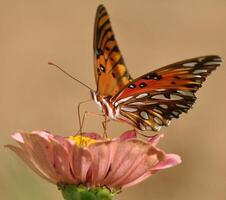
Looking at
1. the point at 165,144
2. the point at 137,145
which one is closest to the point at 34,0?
the point at 165,144

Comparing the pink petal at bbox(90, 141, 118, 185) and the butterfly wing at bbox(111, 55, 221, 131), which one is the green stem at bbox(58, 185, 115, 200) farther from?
the butterfly wing at bbox(111, 55, 221, 131)

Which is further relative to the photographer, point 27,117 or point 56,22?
point 56,22

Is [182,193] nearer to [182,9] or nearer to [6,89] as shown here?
[6,89]

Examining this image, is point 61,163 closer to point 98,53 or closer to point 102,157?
point 102,157

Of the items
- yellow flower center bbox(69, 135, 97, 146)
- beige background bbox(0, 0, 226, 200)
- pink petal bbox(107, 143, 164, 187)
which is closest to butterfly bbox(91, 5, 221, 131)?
yellow flower center bbox(69, 135, 97, 146)

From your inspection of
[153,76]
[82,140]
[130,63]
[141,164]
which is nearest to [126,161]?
[141,164]

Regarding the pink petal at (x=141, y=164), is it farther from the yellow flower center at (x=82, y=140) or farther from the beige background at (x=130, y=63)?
the beige background at (x=130, y=63)

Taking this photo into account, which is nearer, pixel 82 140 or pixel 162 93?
pixel 82 140
